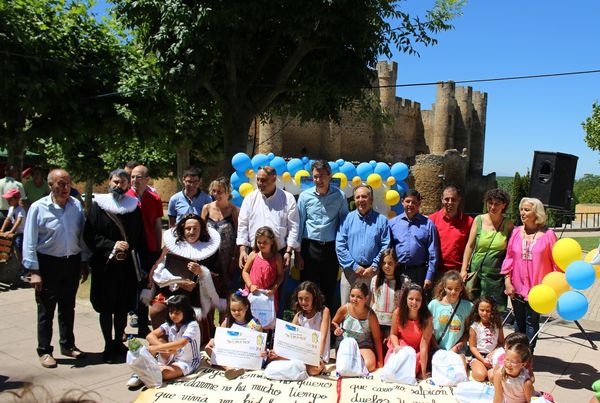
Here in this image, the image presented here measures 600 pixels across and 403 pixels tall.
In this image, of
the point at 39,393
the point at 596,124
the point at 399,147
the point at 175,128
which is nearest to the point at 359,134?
the point at 399,147

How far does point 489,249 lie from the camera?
503 centimetres

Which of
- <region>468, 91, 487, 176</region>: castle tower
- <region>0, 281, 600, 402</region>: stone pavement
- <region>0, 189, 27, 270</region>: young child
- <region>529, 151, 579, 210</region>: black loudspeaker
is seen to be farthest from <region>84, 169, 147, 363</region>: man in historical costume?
<region>468, 91, 487, 176</region>: castle tower

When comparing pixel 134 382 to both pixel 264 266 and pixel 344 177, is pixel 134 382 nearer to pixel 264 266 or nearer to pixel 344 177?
pixel 264 266

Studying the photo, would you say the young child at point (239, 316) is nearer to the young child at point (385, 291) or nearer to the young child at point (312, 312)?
the young child at point (312, 312)

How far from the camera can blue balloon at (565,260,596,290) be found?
166 inches

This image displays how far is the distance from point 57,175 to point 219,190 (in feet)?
5.03

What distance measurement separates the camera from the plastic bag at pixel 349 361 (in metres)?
4.34

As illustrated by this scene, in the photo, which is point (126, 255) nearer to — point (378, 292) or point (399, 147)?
point (378, 292)

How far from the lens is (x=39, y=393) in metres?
1.13

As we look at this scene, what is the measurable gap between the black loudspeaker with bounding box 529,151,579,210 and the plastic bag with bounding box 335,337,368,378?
11.5 feet

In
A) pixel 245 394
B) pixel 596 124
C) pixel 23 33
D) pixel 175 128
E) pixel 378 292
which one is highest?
pixel 596 124

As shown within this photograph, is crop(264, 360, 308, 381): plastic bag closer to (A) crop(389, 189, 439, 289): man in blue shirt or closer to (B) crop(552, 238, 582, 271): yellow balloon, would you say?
(A) crop(389, 189, 439, 289): man in blue shirt

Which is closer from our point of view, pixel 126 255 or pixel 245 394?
pixel 245 394

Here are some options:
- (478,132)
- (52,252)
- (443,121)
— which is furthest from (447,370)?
(478,132)
